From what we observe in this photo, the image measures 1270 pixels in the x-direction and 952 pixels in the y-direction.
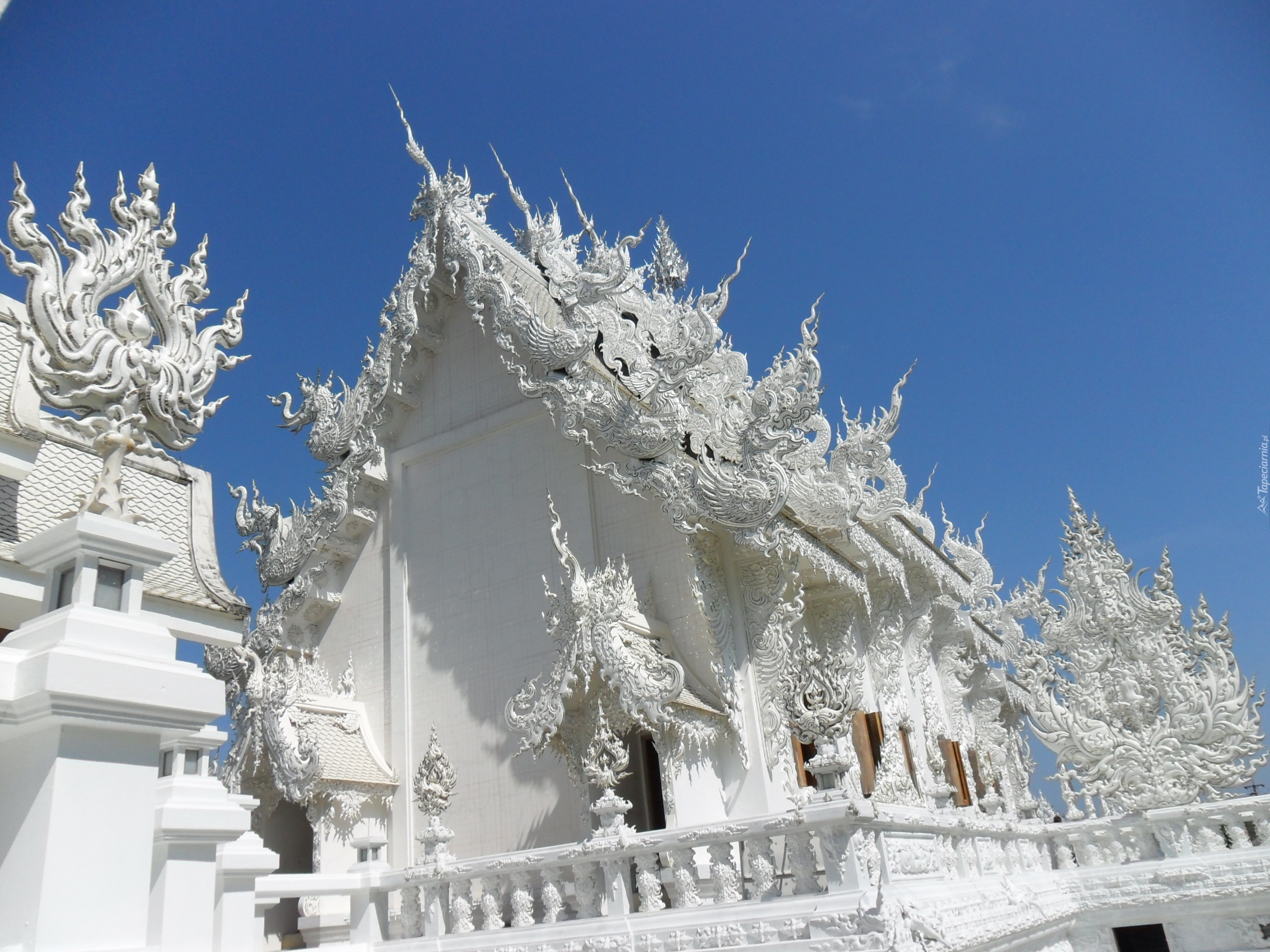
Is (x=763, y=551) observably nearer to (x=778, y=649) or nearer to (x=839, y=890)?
(x=778, y=649)

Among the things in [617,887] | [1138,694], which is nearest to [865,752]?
[1138,694]

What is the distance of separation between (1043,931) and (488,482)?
6496 mm

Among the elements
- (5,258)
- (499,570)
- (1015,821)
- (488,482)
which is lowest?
(1015,821)

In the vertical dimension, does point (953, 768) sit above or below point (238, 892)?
above

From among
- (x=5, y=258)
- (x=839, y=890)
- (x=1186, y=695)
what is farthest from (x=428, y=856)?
(x=1186, y=695)

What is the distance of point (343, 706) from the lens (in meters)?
9.85

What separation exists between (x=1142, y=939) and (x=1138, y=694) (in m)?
2.32

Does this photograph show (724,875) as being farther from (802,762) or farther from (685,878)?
(802,762)

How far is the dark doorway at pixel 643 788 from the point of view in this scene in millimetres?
9484

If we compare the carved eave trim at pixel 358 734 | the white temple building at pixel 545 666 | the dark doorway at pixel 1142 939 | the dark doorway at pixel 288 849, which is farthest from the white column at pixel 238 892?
the dark doorway at pixel 1142 939

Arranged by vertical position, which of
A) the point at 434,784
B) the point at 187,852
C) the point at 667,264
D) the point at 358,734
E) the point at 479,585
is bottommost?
the point at 187,852

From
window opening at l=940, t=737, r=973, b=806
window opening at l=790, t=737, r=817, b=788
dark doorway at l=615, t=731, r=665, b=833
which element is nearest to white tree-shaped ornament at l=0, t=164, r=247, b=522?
window opening at l=790, t=737, r=817, b=788

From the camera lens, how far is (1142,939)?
9594 mm

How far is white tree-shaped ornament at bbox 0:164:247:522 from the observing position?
2.88 metres
